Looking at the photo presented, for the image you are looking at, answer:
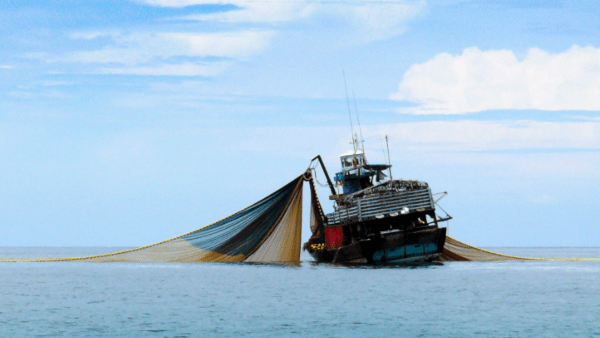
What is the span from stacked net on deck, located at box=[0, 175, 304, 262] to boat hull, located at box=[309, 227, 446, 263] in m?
5.94

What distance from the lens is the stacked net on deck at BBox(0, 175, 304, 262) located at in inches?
2014

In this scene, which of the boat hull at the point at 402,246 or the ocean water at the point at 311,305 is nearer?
the ocean water at the point at 311,305

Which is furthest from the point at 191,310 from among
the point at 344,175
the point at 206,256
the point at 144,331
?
the point at 344,175

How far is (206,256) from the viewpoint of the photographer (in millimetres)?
53406

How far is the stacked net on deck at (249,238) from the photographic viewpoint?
5116 cm

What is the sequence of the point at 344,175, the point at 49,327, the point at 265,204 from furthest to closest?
the point at 344,175
the point at 265,204
the point at 49,327

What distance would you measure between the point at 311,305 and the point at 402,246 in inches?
754

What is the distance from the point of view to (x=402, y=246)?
51.1 meters

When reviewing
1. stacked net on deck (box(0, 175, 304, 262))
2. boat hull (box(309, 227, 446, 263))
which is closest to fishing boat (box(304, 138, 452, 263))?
boat hull (box(309, 227, 446, 263))

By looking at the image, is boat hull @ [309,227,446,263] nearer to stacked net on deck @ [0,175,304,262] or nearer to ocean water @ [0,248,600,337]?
ocean water @ [0,248,600,337]

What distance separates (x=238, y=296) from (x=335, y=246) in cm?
1957

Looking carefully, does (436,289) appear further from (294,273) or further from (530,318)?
(294,273)

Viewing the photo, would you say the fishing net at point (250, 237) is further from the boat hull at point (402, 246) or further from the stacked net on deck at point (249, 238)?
the boat hull at point (402, 246)

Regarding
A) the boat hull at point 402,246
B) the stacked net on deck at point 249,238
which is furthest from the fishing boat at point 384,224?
the stacked net on deck at point 249,238
